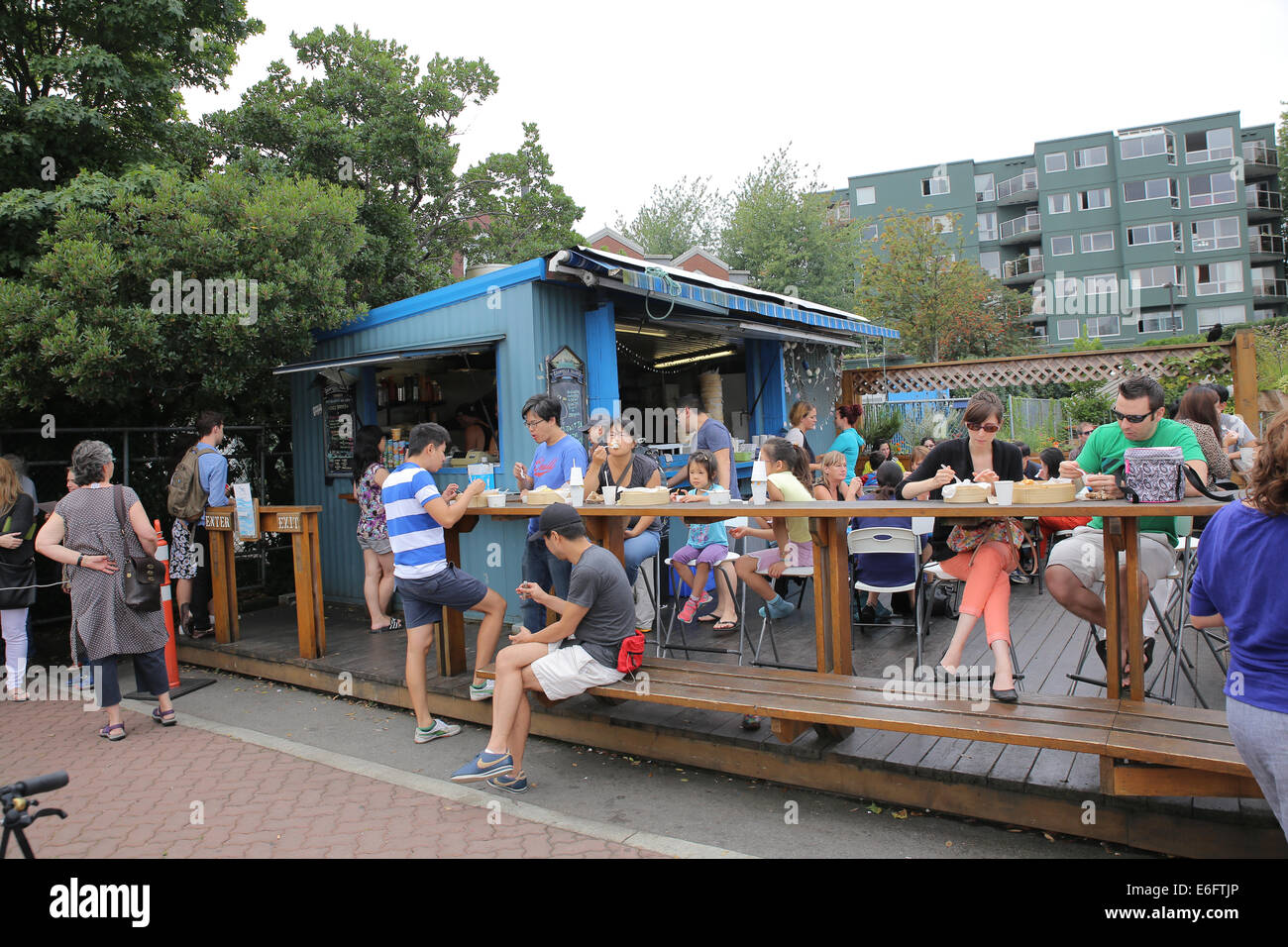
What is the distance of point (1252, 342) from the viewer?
1071cm

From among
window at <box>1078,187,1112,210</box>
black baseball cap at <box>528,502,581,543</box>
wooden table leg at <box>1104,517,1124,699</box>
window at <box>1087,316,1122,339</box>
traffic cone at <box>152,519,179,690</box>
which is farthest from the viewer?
window at <box>1087,316,1122,339</box>

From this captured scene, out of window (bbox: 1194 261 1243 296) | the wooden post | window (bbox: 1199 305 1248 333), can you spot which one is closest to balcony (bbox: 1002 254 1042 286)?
window (bbox: 1194 261 1243 296)

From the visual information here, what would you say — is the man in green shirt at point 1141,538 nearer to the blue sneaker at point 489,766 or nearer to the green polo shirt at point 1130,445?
the green polo shirt at point 1130,445

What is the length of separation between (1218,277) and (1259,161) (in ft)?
18.7

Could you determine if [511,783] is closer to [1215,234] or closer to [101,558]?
[101,558]

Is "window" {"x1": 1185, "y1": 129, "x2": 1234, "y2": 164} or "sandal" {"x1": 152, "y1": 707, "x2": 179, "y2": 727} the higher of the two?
"window" {"x1": 1185, "y1": 129, "x2": 1234, "y2": 164}

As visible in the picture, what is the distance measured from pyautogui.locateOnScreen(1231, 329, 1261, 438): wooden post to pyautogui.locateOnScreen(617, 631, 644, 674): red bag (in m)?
10.3

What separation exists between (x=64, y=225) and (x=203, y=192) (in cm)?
108

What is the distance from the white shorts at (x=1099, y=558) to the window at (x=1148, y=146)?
43114 millimetres

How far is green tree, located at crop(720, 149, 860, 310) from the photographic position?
29141 mm

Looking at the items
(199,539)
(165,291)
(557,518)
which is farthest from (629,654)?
(165,291)

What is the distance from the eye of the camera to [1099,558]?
13.1 ft

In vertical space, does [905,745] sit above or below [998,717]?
below

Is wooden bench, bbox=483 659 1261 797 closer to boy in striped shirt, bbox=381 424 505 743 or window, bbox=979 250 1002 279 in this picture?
boy in striped shirt, bbox=381 424 505 743
